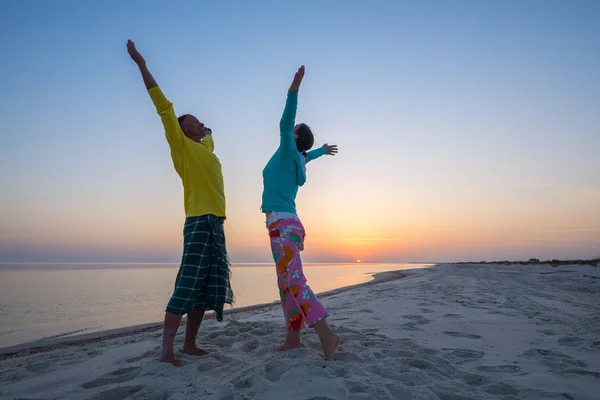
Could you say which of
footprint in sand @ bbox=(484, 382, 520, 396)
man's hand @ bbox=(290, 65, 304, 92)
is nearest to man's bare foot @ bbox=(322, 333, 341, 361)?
footprint in sand @ bbox=(484, 382, 520, 396)

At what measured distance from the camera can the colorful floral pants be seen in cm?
300

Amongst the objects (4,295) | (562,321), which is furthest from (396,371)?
(4,295)

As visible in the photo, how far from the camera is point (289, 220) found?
3168mm

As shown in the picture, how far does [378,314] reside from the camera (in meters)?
4.96

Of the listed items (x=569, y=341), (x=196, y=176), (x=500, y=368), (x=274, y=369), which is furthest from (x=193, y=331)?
(x=569, y=341)

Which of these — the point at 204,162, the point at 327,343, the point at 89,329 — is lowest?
the point at 89,329

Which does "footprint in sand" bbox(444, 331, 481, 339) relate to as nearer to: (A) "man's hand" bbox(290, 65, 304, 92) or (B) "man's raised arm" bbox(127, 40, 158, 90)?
(A) "man's hand" bbox(290, 65, 304, 92)

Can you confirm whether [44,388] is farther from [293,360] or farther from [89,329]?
[89,329]

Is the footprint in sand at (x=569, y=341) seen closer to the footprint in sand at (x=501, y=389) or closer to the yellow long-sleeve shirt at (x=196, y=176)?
the footprint in sand at (x=501, y=389)

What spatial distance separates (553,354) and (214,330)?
11.0ft

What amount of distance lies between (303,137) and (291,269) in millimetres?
1206

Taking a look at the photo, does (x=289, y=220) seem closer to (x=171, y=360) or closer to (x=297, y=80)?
(x=297, y=80)

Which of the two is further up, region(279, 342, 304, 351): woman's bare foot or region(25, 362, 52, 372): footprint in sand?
region(279, 342, 304, 351): woman's bare foot

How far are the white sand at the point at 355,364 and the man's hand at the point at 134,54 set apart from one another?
2328 mm
